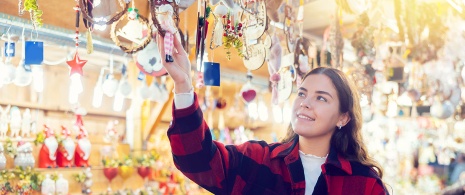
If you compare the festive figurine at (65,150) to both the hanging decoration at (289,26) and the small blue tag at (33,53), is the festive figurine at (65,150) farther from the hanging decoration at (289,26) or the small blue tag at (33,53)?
the small blue tag at (33,53)

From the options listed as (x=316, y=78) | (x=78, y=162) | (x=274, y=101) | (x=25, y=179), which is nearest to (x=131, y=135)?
(x=78, y=162)

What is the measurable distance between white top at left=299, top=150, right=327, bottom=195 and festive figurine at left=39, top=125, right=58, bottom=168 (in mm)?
2199

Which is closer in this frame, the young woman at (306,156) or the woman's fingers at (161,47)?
the woman's fingers at (161,47)

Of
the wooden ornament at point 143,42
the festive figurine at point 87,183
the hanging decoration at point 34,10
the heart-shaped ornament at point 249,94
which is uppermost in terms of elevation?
the hanging decoration at point 34,10

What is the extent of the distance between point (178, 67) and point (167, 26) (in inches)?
4.0

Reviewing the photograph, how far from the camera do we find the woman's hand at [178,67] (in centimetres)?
120

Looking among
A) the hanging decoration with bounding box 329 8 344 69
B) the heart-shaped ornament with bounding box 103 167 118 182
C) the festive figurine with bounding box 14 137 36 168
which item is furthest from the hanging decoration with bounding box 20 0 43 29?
the heart-shaped ornament with bounding box 103 167 118 182

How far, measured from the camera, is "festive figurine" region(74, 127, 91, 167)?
137 inches

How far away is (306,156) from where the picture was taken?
1.54 meters

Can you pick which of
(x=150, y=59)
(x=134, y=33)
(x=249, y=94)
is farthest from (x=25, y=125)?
(x=134, y=33)

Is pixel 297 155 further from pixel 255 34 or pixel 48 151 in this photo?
pixel 48 151

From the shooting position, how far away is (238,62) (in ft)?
10.8

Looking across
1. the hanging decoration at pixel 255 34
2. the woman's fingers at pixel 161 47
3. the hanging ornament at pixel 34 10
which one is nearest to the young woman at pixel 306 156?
the woman's fingers at pixel 161 47

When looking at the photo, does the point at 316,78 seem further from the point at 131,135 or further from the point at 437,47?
the point at 131,135
